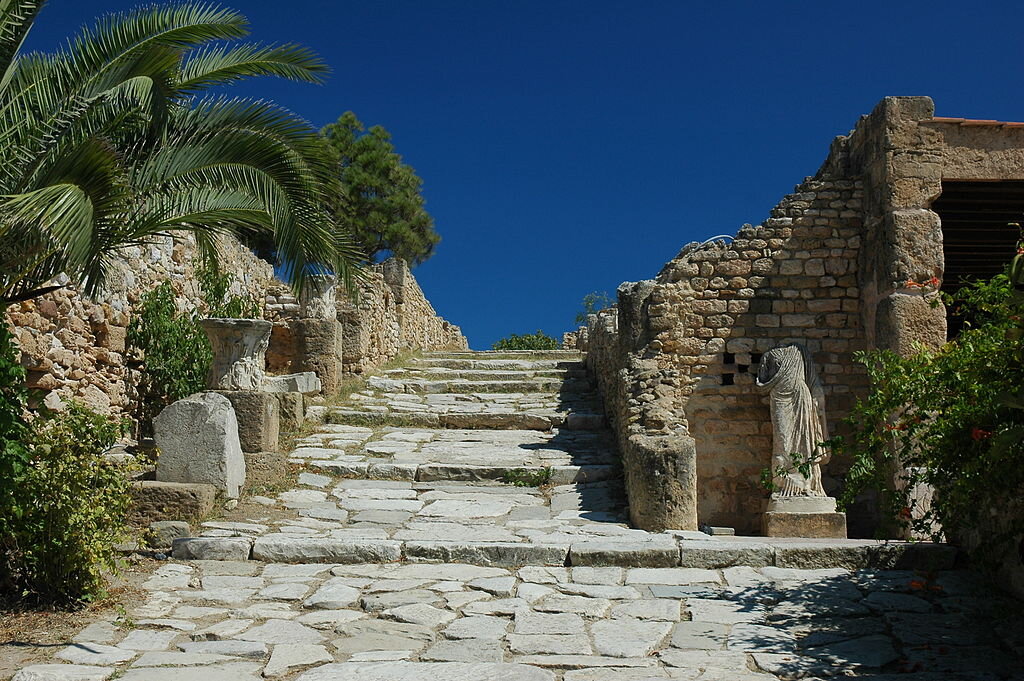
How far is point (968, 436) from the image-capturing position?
4.71 m

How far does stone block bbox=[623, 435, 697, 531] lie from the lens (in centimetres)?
725

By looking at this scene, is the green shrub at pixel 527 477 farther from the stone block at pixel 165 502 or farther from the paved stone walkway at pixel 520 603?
the stone block at pixel 165 502

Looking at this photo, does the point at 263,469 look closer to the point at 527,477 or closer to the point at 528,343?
the point at 527,477

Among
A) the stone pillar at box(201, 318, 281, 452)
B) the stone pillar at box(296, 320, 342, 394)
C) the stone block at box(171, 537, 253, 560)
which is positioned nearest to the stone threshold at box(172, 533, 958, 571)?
the stone block at box(171, 537, 253, 560)

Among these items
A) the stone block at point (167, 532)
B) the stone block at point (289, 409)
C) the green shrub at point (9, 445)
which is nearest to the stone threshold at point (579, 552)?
the stone block at point (167, 532)

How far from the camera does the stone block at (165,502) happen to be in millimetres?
6648

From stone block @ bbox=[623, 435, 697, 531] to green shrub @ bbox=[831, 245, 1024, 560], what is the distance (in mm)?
1960

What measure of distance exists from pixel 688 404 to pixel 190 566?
5773 millimetres

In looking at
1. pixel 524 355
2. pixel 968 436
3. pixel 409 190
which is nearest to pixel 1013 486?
pixel 968 436

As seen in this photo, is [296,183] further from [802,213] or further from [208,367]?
[802,213]

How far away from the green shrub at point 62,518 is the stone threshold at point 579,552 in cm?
119

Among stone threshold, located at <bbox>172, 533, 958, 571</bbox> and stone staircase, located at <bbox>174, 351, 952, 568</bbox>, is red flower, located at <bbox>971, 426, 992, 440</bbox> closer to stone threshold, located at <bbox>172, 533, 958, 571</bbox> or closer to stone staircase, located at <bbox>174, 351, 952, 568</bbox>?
stone staircase, located at <bbox>174, 351, 952, 568</bbox>

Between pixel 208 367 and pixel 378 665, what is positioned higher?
pixel 208 367

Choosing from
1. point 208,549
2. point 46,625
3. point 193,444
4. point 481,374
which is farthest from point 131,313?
point 481,374
